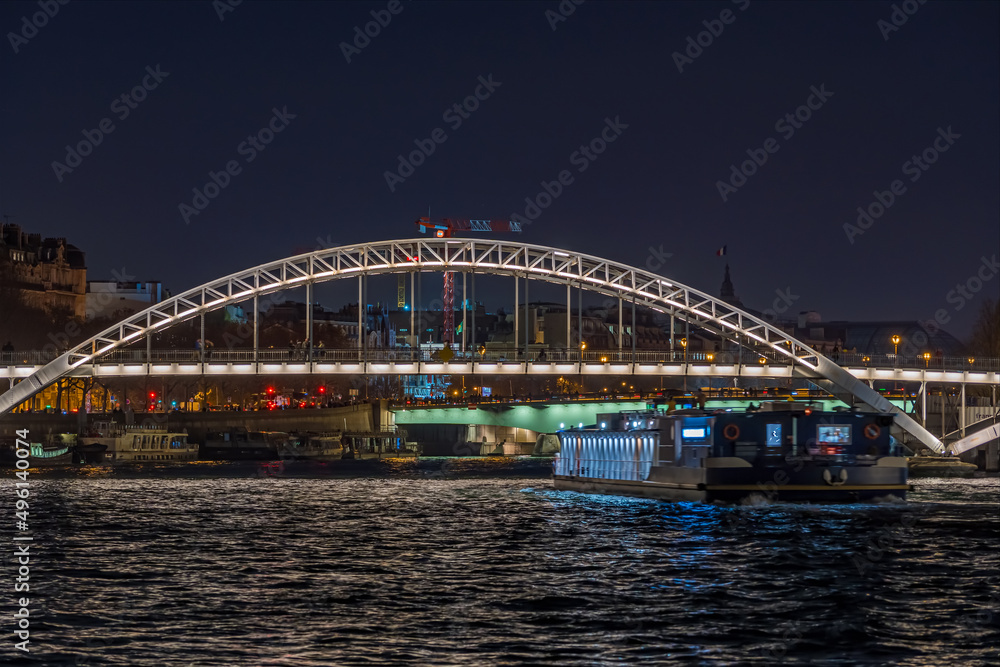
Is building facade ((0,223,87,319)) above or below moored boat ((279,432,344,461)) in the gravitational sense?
above

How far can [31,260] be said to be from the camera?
152 metres

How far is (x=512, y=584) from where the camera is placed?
2794 cm

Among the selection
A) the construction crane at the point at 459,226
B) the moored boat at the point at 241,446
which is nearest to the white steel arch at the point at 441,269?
the moored boat at the point at 241,446

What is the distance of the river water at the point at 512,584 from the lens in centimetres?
2083

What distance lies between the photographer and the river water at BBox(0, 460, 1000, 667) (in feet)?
68.3

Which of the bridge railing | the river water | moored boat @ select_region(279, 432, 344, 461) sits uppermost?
the bridge railing

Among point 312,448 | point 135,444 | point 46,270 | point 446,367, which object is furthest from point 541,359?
point 46,270

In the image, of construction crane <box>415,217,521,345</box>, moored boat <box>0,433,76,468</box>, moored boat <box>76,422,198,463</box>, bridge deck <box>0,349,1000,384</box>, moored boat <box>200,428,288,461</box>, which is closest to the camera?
bridge deck <box>0,349,1000,384</box>

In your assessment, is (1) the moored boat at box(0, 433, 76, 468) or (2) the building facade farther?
(2) the building facade

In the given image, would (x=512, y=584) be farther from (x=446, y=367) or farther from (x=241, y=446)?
(x=241, y=446)

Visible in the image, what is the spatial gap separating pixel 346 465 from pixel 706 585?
71.9 m

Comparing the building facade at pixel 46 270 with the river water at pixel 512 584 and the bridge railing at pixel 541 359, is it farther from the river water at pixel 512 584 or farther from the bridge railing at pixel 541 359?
the river water at pixel 512 584

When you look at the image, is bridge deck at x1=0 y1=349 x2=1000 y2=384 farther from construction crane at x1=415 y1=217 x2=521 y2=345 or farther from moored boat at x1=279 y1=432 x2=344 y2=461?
construction crane at x1=415 y1=217 x2=521 y2=345

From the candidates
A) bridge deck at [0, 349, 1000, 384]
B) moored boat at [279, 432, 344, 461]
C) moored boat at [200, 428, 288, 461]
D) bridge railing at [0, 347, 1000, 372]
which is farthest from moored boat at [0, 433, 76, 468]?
moored boat at [279, 432, 344, 461]
